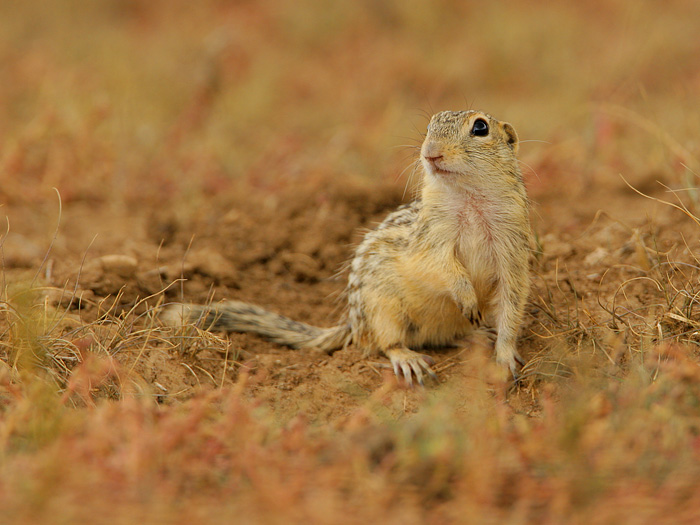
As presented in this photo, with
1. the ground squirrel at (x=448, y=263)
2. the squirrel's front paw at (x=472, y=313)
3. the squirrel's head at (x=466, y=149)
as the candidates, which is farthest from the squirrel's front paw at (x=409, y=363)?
the squirrel's head at (x=466, y=149)

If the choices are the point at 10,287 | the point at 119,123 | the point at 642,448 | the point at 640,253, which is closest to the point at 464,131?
the point at 640,253

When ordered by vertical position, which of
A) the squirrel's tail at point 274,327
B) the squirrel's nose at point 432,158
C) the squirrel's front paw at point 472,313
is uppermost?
the squirrel's nose at point 432,158

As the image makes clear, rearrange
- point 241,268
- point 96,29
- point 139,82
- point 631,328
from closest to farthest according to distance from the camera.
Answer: point 631,328
point 241,268
point 139,82
point 96,29

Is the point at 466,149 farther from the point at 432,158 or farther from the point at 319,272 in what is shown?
the point at 319,272

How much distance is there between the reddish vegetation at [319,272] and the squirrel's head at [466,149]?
1.62 ft

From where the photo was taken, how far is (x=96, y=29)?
1238 centimetres

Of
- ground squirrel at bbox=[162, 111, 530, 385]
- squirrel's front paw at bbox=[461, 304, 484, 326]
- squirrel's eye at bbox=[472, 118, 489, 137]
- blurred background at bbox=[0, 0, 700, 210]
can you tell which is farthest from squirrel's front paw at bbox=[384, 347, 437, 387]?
blurred background at bbox=[0, 0, 700, 210]

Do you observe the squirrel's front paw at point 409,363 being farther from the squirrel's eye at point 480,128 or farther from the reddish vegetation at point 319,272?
the squirrel's eye at point 480,128

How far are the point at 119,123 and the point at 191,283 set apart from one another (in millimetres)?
3251

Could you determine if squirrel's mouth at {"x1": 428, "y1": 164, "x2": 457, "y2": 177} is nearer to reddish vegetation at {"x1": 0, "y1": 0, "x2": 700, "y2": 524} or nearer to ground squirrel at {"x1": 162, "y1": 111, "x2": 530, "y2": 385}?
ground squirrel at {"x1": 162, "y1": 111, "x2": 530, "y2": 385}

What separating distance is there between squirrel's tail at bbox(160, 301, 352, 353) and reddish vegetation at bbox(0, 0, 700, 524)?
11 cm

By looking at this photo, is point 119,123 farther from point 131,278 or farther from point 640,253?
point 640,253

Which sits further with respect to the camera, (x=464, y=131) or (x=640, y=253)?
(x=640, y=253)

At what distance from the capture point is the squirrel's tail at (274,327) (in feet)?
14.8
